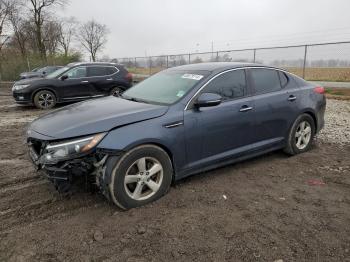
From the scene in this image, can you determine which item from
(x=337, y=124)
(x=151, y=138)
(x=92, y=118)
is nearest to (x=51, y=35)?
(x=337, y=124)

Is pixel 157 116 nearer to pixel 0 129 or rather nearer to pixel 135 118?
pixel 135 118

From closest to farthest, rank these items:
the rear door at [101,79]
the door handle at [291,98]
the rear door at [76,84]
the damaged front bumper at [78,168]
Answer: the damaged front bumper at [78,168]
the door handle at [291,98]
the rear door at [76,84]
the rear door at [101,79]

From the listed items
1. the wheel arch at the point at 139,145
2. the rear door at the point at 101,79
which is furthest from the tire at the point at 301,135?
the rear door at the point at 101,79

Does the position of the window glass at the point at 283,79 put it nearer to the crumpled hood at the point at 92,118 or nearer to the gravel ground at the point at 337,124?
the gravel ground at the point at 337,124

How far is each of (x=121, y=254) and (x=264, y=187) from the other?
7.11 ft

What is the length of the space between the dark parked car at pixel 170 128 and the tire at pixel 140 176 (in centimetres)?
1

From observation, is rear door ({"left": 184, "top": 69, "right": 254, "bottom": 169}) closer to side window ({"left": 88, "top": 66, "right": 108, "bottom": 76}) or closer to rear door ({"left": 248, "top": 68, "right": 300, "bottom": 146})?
rear door ({"left": 248, "top": 68, "right": 300, "bottom": 146})

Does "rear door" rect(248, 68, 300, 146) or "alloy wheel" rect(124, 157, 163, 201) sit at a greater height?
"rear door" rect(248, 68, 300, 146)

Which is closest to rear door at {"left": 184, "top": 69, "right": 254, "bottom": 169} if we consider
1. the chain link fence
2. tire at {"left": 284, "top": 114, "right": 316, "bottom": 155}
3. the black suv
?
tire at {"left": 284, "top": 114, "right": 316, "bottom": 155}

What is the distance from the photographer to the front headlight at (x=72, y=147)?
11.0 ft

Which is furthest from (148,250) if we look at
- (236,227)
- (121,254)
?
(236,227)

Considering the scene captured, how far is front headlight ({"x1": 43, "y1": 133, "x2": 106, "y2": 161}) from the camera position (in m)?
3.35

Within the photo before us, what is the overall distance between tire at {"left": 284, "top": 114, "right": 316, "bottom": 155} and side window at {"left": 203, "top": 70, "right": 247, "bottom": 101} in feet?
4.17

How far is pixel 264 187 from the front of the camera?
427 centimetres
